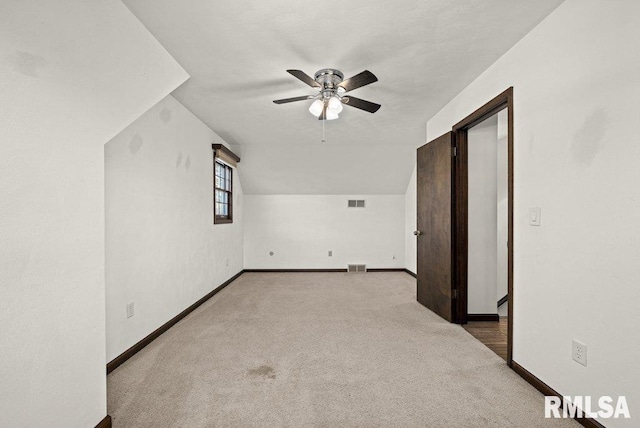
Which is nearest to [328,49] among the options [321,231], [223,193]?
[223,193]

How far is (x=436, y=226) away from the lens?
3.45 meters

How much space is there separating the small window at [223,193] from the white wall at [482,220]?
352 cm

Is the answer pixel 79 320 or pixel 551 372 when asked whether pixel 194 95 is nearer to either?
pixel 79 320

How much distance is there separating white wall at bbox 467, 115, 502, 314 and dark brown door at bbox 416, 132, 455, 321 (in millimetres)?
259

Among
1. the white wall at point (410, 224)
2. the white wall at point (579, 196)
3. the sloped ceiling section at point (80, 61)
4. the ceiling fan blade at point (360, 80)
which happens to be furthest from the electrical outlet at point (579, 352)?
the white wall at point (410, 224)

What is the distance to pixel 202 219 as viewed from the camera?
399 centimetres

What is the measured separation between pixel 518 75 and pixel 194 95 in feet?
9.54

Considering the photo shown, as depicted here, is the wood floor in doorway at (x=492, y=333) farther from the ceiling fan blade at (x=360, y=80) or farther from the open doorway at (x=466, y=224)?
the ceiling fan blade at (x=360, y=80)

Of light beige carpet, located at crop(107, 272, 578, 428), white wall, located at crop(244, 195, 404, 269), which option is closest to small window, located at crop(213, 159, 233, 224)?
white wall, located at crop(244, 195, 404, 269)

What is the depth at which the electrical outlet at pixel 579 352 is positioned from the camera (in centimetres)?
161

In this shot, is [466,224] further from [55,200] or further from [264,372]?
[55,200]

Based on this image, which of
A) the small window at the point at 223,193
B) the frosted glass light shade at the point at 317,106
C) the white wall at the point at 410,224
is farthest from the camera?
the white wall at the point at 410,224

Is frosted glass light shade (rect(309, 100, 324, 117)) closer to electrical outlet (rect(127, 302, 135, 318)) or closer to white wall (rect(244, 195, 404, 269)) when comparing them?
electrical outlet (rect(127, 302, 135, 318))

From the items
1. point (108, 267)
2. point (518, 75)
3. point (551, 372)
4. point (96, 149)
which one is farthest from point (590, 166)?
point (108, 267)
